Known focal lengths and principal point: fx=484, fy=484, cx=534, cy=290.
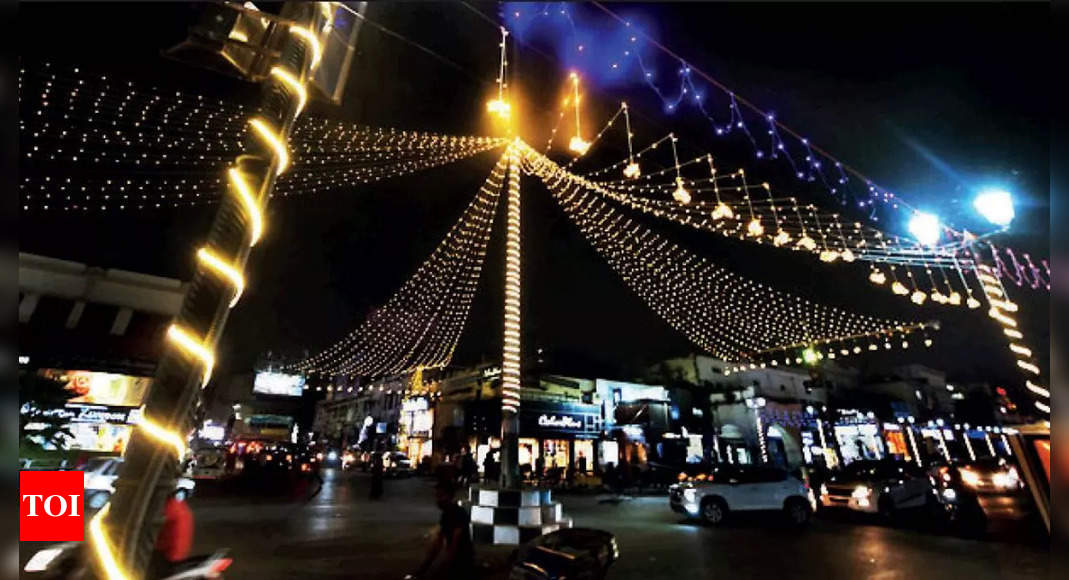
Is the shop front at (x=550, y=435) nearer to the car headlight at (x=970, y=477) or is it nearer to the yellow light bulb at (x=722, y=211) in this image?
the car headlight at (x=970, y=477)

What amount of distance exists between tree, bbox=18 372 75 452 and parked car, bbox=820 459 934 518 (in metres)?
23.9

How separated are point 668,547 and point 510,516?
311 cm

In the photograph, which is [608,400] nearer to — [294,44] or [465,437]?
[465,437]

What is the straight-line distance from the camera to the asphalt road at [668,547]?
7.39 m

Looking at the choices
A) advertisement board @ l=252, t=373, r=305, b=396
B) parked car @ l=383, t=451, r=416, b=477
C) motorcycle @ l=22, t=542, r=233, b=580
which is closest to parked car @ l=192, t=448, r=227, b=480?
parked car @ l=383, t=451, r=416, b=477

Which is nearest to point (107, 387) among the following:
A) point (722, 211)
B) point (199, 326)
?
point (722, 211)

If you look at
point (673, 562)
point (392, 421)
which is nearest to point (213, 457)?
point (392, 421)

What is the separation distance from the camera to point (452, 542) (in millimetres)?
5098

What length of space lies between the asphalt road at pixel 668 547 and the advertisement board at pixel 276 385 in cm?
3554

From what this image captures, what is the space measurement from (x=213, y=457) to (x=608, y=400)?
2260 centimetres

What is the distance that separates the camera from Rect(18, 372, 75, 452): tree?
49.2ft

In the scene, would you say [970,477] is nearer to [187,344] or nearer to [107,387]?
[187,344]

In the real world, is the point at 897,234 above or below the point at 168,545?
above

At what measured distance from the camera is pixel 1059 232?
233cm
